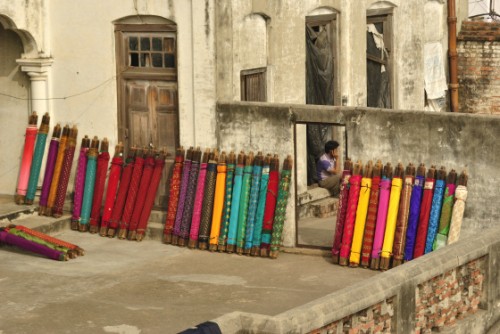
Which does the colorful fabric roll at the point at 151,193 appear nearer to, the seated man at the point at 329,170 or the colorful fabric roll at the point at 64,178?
the colorful fabric roll at the point at 64,178

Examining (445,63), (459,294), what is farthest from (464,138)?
(445,63)

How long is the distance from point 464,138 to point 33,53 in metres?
5.78

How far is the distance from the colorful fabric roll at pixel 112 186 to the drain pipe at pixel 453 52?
7.99 m

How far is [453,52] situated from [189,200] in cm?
807

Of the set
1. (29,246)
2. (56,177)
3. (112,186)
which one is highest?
(56,177)

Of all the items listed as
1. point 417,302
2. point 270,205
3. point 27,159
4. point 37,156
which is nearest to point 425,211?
point 270,205

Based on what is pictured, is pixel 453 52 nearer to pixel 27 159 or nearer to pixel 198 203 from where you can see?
pixel 198 203

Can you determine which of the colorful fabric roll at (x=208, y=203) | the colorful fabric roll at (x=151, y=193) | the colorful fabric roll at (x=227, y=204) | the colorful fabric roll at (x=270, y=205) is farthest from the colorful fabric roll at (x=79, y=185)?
the colorful fabric roll at (x=270, y=205)

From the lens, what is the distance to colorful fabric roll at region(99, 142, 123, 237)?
17.3m

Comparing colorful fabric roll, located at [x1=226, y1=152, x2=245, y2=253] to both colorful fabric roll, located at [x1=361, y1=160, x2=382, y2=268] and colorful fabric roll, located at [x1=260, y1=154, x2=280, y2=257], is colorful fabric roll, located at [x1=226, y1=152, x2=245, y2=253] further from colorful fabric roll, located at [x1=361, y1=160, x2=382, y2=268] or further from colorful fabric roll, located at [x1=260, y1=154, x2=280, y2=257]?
colorful fabric roll, located at [x1=361, y1=160, x2=382, y2=268]

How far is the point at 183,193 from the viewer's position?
16953 millimetres

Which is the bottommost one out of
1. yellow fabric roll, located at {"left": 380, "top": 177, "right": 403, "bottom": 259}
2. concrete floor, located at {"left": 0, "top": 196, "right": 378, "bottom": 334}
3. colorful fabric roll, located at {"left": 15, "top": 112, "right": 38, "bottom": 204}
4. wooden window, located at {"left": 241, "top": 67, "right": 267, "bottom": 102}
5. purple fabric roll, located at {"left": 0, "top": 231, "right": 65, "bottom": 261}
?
concrete floor, located at {"left": 0, "top": 196, "right": 378, "bottom": 334}

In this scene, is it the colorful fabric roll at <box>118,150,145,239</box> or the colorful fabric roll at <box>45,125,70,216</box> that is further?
the colorful fabric roll at <box>45,125,70,216</box>

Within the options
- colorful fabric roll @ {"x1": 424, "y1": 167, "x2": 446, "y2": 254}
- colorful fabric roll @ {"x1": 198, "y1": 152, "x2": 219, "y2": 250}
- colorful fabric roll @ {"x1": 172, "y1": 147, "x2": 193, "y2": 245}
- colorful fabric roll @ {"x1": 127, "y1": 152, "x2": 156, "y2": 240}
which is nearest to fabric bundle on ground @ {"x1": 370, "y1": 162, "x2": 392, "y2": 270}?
colorful fabric roll @ {"x1": 424, "y1": 167, "x2": 446, "y2": 254}
